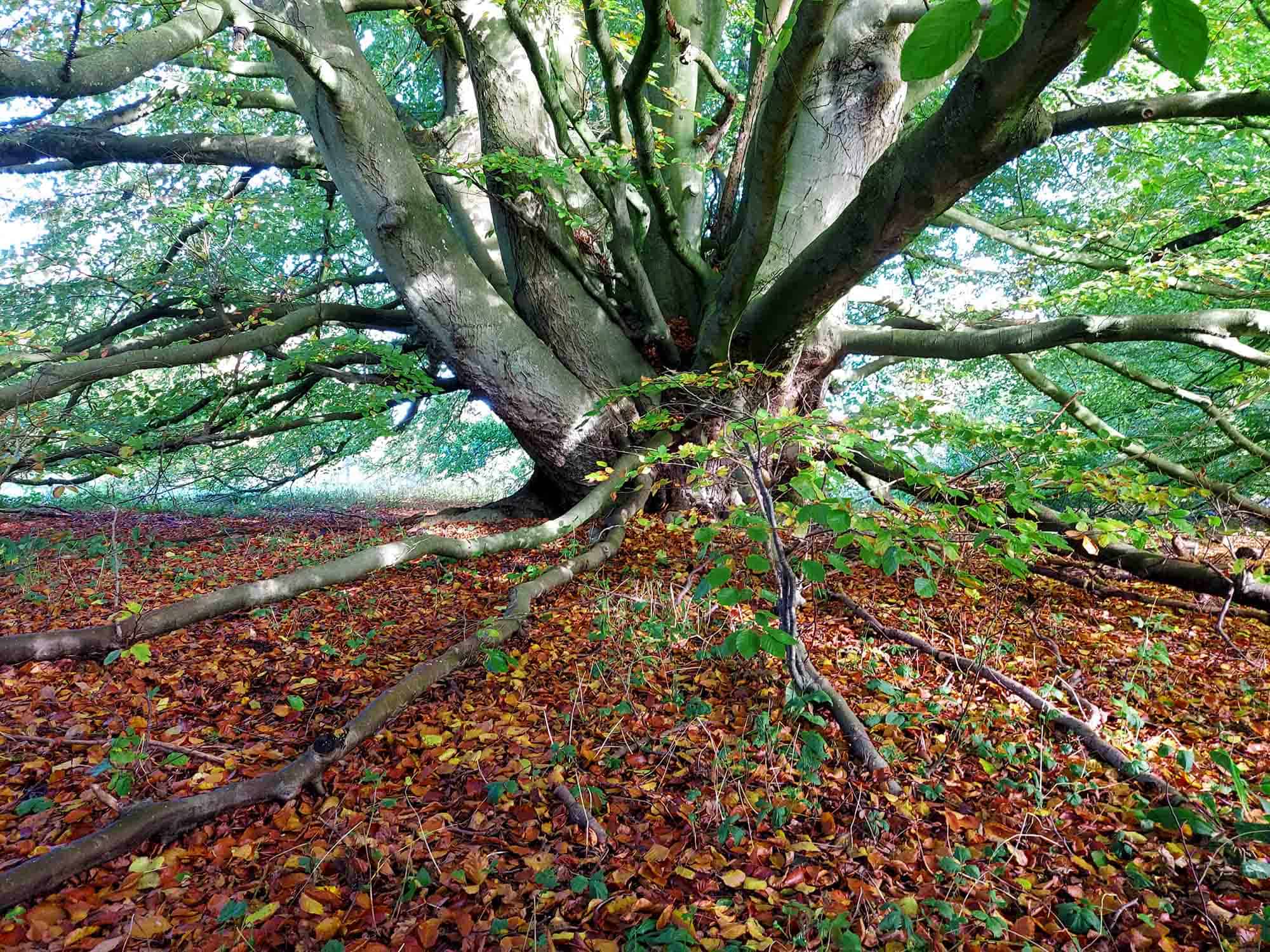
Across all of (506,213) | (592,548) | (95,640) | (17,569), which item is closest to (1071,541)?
(592,548)

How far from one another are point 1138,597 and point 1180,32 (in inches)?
156

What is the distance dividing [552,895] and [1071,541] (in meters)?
3.96

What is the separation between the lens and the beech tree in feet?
9.36

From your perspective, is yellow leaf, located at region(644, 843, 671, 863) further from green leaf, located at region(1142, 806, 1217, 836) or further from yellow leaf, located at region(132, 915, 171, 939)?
green leaf, located at region(1142, 806, 1217, 836)

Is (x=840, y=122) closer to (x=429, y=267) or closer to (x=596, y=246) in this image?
(x=596, y=246)

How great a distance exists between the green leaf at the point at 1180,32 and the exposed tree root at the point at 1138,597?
11.8ft

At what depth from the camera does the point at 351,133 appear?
14.3 ft

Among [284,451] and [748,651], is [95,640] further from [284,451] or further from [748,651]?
[284,451]

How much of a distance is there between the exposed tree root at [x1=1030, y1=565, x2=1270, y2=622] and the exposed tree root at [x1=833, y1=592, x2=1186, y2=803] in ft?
5.14

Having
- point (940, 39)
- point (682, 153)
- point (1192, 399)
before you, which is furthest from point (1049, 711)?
point (682, 153)

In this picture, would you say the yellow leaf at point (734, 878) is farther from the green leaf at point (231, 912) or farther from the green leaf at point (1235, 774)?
the green leaf at point (1235, 774)

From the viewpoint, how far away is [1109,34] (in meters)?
0.88

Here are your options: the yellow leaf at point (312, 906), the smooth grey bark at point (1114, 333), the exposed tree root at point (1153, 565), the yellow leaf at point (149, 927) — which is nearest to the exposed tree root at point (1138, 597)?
the exposed tree root at point (1153, 565)

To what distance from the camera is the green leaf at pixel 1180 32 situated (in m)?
0.80
